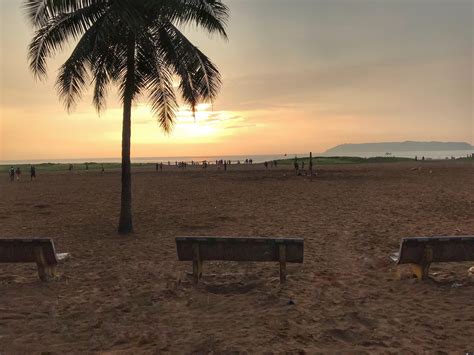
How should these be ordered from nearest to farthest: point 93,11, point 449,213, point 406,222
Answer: point 93,11 → point 406,222 → point 449,213

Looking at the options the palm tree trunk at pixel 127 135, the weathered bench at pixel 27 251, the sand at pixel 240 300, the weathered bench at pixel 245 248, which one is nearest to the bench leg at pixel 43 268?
the weathered bench at pixel 27 251

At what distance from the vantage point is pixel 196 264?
6.26 m

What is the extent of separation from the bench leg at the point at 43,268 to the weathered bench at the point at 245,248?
7.30ft

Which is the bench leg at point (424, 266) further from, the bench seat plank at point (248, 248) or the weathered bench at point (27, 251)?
the weathered bench at point (27, 251)

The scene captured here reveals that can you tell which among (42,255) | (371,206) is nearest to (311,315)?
(42,255)

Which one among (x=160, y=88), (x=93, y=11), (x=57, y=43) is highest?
(x=93, y=11)

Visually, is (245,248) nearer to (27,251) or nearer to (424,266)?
(424,266)

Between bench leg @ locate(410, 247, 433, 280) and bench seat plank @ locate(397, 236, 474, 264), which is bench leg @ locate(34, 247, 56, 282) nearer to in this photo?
bench seat plank @ locate(397, 236, 474, 264)

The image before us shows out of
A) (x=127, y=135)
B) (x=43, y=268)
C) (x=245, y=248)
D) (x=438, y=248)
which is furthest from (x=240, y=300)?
(x=127, y=135)

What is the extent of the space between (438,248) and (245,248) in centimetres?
280

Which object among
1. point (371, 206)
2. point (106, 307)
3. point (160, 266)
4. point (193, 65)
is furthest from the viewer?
point (371, 206)

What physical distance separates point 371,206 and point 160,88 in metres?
9.76

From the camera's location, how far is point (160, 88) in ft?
38.0

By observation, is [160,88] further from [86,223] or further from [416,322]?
[416,322]
